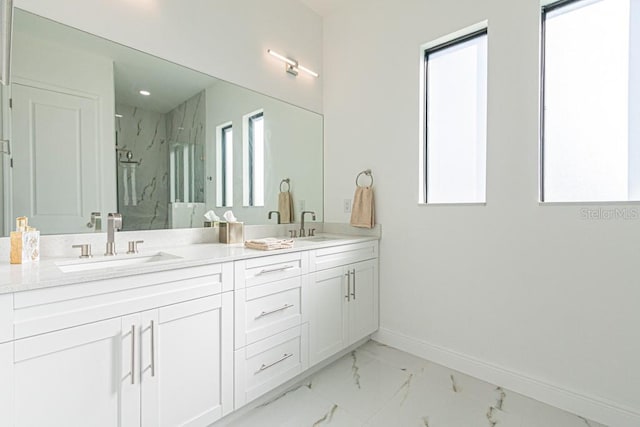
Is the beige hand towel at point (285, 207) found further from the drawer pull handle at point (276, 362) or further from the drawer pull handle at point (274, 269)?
the drawer pull handle at point (276, 362)

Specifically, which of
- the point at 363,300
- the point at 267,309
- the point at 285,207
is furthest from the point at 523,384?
the point at 285,207

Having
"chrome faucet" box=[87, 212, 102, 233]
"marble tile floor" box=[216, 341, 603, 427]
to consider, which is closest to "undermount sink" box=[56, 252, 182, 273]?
"chrome faucet" box=[87, 212, 102, 233]

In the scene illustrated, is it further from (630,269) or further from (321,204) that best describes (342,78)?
(630,269)

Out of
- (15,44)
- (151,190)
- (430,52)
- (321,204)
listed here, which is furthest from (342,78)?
(15,44)

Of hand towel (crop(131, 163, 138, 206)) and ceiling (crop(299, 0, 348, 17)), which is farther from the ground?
ceiling (crop(299, 0, 348, 17))

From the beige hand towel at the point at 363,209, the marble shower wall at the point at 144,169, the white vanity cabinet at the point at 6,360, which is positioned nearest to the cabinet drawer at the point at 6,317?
the white vanity cabinet at the point at 6,360

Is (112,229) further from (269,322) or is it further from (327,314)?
(327,314)

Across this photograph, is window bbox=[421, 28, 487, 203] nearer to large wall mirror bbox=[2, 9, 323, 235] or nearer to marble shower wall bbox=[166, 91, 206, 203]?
large wall mirror bbox=[2, 9, 323, 235]

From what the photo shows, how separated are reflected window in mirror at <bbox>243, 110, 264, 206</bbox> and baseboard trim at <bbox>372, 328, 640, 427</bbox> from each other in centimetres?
152

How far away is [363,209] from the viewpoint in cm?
259

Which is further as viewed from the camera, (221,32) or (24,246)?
(221,32)

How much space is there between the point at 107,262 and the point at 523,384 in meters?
2.42

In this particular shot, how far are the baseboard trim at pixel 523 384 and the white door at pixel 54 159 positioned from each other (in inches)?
89.0

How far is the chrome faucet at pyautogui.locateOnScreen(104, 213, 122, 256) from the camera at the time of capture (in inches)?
64.7
